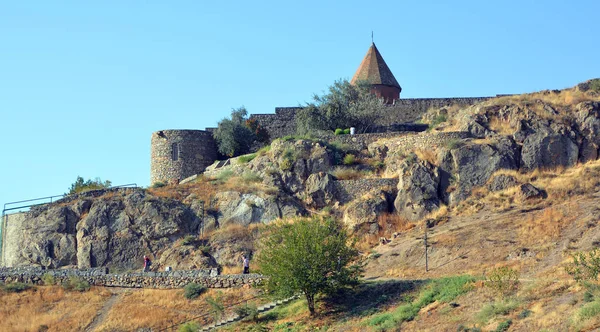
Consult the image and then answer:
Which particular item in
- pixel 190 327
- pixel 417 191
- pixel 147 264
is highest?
pixel 417 191

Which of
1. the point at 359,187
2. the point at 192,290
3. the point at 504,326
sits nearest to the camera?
the point at 504,326

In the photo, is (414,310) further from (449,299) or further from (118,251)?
(118,251)

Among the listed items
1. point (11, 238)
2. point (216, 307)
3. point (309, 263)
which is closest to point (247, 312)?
point (216, 307)

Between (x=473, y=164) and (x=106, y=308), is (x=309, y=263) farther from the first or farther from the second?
(x=473, y=164)

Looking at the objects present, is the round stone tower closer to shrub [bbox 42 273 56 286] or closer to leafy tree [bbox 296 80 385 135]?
leafy tree [bbox 296 80 385 135]

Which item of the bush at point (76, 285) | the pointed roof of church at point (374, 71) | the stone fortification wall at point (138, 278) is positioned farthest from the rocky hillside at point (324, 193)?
the pointed roof of church at point (374, 71)

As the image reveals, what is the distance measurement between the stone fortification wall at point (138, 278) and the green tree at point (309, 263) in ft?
7.53

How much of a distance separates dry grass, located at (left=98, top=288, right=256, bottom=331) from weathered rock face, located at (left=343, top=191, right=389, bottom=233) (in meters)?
5.97

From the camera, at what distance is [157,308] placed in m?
36.7

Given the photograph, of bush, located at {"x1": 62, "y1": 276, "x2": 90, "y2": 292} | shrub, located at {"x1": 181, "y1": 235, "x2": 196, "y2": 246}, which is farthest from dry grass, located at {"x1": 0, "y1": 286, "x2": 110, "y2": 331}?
shrub, located at {"x1": 181, "y1": 235, "x2": 196, "y2": 246}

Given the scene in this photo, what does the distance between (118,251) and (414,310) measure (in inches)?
566

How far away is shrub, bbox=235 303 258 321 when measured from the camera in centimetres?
3475

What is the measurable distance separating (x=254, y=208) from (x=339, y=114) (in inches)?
338

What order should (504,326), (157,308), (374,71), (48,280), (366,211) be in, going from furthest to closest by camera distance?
(374,71)
(366,211)
(48,280)
(157,308)
(504,326)
